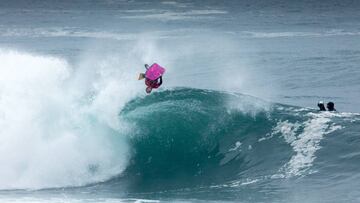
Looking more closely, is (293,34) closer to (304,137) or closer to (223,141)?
(223,141)

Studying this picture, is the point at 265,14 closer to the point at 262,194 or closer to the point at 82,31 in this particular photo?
the point at 82,31

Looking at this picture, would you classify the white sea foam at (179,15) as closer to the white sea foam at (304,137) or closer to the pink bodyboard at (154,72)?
the white sea foam at (304,137)

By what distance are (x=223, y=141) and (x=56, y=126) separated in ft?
15.0

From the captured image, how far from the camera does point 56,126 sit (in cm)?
2381

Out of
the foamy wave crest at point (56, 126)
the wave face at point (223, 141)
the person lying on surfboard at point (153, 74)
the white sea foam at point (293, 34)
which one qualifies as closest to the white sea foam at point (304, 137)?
the wave face at point (223, 141)

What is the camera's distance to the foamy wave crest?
21.9m

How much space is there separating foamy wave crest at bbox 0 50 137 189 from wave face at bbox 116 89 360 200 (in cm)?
62

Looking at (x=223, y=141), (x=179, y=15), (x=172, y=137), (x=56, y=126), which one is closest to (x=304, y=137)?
(x=223, y=141)

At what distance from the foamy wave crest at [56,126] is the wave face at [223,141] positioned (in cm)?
62

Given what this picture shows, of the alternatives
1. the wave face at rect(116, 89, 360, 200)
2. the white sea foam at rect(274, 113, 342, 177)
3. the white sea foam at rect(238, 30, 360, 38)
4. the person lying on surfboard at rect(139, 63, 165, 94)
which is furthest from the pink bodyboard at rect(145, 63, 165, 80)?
the white sea foam at rect(238, 30, 360, 38)

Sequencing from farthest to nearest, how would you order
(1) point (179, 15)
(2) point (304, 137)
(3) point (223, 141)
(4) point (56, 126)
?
(1) point (179, 15) → (3) point (223, 141) → (4) point (56, 126) → (2) point (304, 137)

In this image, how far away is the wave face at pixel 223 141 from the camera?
834 inches

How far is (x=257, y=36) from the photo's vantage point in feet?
185

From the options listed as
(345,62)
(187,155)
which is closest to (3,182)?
(187,155)
